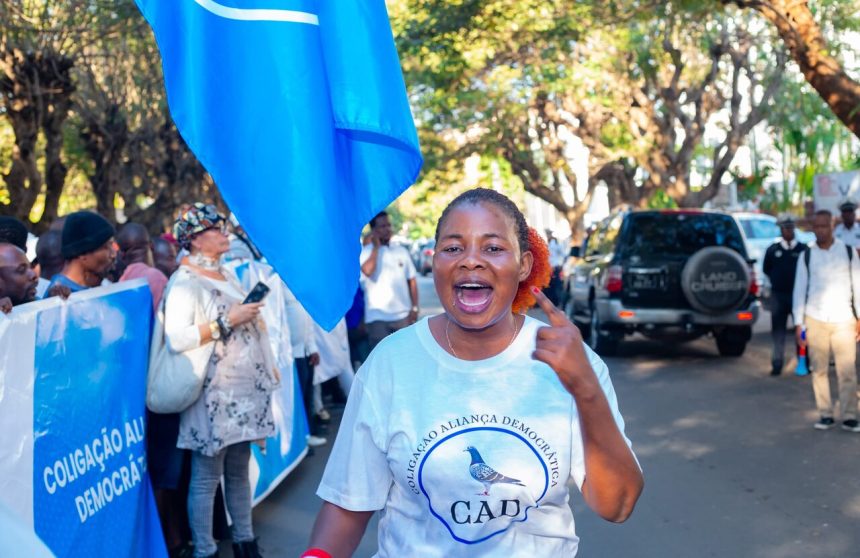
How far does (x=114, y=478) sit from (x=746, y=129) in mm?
22248

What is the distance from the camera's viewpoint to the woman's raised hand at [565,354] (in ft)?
8.01

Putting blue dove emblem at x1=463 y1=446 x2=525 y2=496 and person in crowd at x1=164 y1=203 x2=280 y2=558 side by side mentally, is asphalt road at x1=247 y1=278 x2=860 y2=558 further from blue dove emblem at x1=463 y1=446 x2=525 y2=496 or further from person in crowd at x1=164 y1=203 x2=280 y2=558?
blue dove emblem at x1=463 y1=446 x2=525 y2=496

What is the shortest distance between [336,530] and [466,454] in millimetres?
419

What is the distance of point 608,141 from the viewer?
31.5 m

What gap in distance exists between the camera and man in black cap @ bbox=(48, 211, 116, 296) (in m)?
5.26

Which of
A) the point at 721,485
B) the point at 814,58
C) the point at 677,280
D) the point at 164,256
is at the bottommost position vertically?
the point at 721,485

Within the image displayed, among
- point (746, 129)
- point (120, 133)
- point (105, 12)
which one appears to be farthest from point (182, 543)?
point (746, 129)

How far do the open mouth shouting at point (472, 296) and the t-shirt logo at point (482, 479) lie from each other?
0.96 ft

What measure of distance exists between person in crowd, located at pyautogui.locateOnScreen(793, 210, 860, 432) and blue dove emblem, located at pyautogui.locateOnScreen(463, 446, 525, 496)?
22.0ft

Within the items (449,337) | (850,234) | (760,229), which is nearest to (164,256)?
(449,337)

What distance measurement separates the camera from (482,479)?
2.58 metres

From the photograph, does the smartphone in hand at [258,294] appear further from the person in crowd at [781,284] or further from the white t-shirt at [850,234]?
the white t-shirt at [850,234]

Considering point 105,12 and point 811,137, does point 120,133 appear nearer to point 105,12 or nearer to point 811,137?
point 105,12

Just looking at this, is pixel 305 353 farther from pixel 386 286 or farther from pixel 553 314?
pixel 553 314
